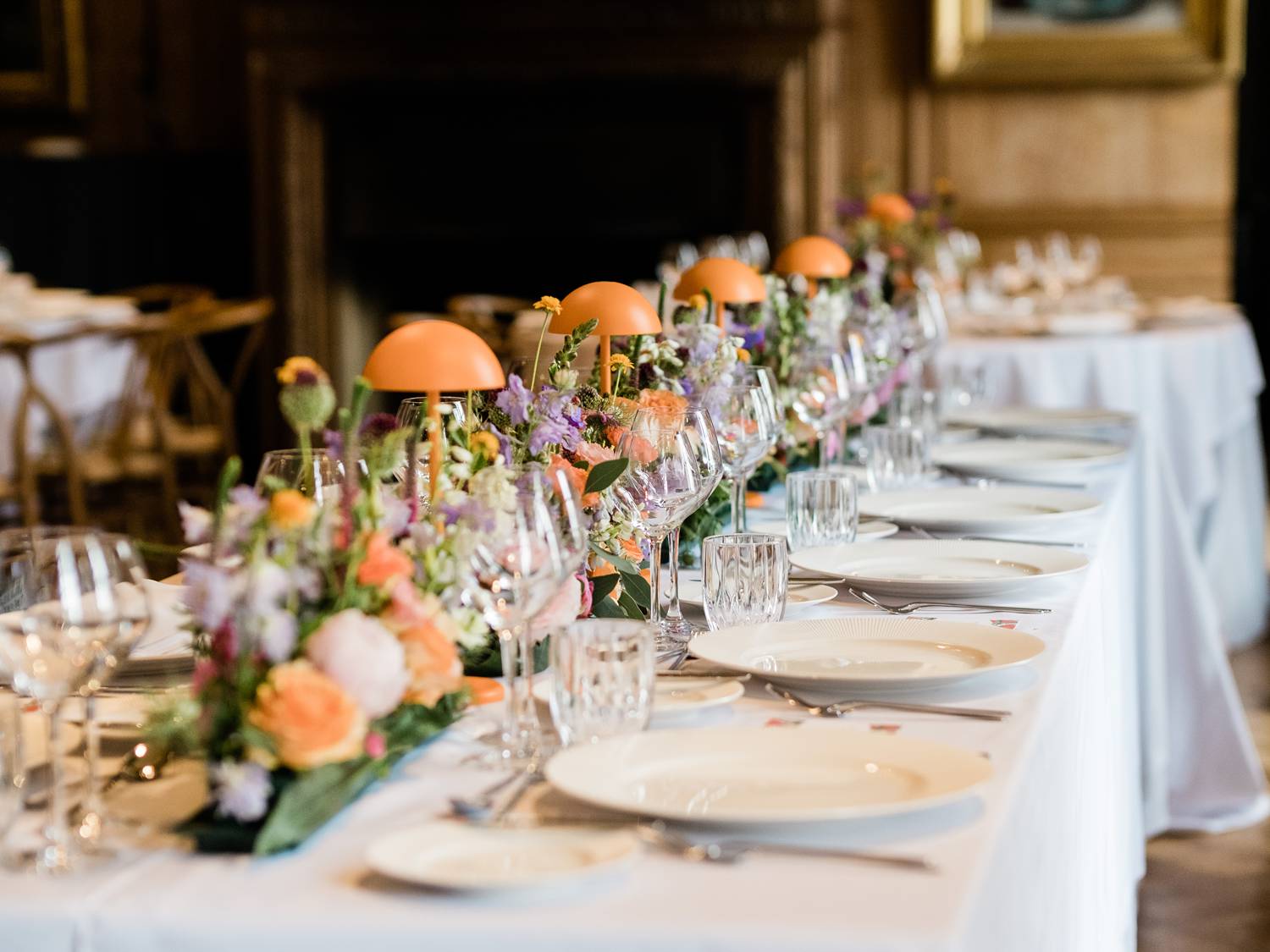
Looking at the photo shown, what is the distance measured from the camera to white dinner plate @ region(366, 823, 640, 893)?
2.87 ft

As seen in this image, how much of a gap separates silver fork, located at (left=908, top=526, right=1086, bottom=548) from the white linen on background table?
347 cm

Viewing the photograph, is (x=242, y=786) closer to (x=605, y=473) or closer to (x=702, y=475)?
(x=605, y=473)

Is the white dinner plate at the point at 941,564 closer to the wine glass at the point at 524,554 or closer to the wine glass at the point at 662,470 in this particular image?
the wine glass at the point at 662,470

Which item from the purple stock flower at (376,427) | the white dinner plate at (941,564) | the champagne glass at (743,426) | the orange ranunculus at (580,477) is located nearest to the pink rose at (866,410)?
the white dinner plate at (941,564)

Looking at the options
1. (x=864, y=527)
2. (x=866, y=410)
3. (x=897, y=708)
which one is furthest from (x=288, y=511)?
(x=866, y=410)

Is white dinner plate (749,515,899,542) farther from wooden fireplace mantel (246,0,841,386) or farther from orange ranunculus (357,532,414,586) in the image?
wooden fireplace mantel (246,0,841,386)

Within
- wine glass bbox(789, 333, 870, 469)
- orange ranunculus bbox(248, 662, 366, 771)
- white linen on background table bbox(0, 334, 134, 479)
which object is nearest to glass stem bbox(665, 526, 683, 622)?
orange ranunculus bbox(248, 662, 366, 771)

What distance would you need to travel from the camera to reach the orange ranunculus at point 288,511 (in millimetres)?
971

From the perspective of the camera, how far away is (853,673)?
1.28 m

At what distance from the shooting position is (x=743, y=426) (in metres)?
1.69

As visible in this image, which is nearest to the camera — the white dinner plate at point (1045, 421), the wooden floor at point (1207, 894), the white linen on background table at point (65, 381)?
the wooden floor at point (1207, 894)

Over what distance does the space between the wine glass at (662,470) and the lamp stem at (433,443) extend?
20 cm

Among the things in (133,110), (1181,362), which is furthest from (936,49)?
(133,110)

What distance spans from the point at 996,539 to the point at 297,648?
3.71ft
